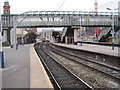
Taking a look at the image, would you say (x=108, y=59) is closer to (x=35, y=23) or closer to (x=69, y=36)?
(x=35, y=23)

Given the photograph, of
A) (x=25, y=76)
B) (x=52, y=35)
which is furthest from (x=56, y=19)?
(x=25, y=76)

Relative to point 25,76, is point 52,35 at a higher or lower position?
higher

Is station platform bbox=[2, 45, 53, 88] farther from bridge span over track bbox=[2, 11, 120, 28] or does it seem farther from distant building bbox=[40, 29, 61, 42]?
distant building bbox=[40, 29, 61, 42]

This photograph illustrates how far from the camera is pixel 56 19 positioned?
50000 millimetres

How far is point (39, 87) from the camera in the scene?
707cm

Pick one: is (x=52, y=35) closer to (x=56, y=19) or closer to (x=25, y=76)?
(x=56, y=19)

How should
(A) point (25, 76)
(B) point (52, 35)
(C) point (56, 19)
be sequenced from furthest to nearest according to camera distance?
(B) point (52, 35)
(C) point (56, 19)
(A) point (25, 76)

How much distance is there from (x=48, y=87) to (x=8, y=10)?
77.0 metres

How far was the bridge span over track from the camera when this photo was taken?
48.8 m

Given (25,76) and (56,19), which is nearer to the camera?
(25,76)

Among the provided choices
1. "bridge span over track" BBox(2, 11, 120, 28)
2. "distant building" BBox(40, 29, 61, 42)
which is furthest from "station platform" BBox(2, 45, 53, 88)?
"distant building" BBox(40, 29, 61, 42)

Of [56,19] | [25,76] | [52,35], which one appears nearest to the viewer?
[25,76]

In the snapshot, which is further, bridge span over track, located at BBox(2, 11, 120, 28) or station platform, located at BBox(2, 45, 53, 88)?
bridge span over track, located at BBox(2, 11, 120, 28)

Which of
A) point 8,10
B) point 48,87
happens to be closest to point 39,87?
point 48,87
